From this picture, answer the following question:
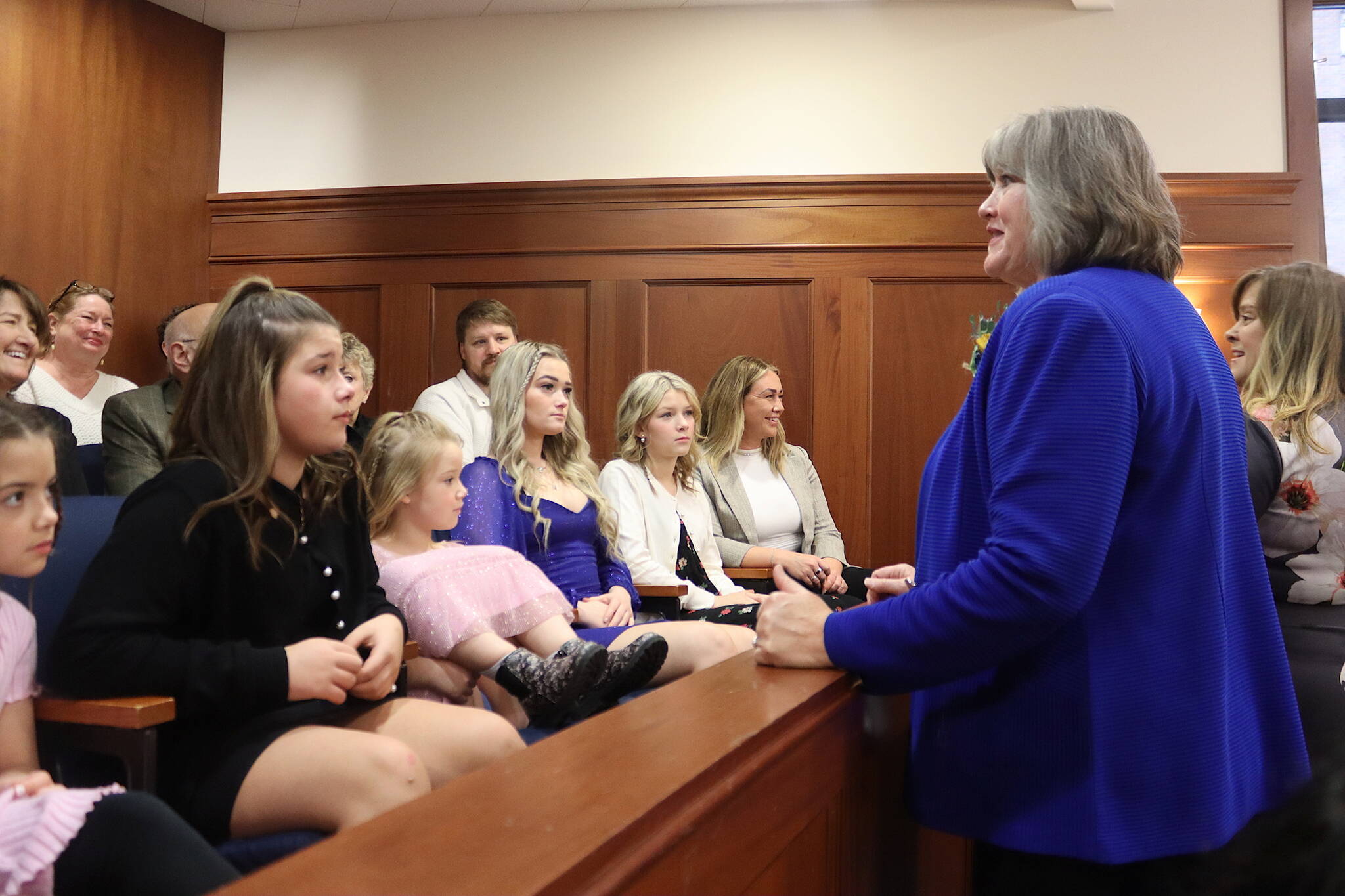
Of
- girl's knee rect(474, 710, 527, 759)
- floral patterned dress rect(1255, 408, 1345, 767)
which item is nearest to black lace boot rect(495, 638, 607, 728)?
girl's knee rect(474, 710, 527, 759)

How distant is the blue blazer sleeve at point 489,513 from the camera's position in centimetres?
286

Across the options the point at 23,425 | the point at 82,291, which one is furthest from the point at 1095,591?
the point at 82,291

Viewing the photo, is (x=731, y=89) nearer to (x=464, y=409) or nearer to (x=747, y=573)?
(x=464, y=409)

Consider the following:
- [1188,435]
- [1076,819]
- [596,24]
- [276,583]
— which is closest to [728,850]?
[1076,819]

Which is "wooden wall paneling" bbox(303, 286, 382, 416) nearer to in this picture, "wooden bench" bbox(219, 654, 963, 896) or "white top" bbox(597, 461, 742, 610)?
"white top" bbox(597, 461, 742, 610)

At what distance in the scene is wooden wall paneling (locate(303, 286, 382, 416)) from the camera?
207 inches

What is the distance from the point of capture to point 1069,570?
1.06m

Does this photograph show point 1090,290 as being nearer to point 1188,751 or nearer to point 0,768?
point 1188,751

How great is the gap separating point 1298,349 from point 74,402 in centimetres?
370

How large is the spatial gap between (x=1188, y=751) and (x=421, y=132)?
4.78m

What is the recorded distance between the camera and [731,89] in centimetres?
503

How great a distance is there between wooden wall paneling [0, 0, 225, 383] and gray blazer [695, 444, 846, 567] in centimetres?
265

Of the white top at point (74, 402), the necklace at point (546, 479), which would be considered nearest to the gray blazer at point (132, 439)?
the white top at point (74, 402)

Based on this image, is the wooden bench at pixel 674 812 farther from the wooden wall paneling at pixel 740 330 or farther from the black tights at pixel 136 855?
the wooden wall paneling at pixel 740 330
